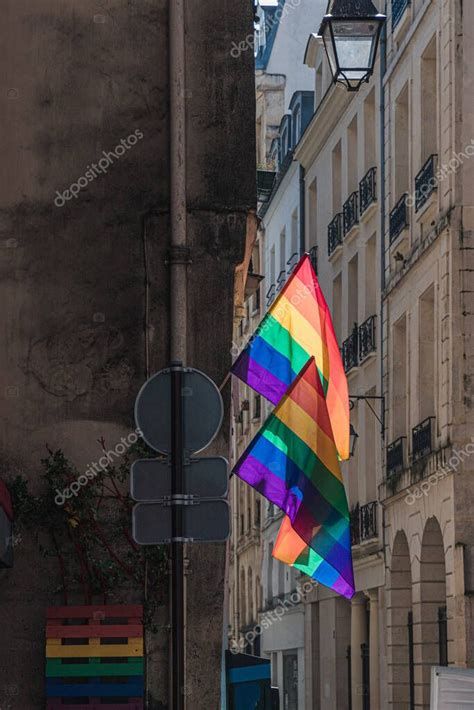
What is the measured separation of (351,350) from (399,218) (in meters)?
5.52

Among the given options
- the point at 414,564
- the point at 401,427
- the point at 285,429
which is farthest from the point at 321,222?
the point at 285,429

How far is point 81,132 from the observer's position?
11.2m

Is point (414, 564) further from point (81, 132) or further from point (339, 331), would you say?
point (81, 132)

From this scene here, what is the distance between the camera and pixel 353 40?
42.3ft

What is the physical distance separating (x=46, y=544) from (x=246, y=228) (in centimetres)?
246

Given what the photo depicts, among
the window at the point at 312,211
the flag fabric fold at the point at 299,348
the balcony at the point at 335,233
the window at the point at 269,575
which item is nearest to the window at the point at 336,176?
the balcony at the point at 335,233

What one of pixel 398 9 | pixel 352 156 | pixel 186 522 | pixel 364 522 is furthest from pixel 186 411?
pixel 352 156

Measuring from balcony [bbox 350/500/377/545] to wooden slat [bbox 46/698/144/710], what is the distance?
2104 centimetres

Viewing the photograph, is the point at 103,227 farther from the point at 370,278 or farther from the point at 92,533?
the point at 370,278

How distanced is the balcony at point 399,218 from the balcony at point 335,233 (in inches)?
241

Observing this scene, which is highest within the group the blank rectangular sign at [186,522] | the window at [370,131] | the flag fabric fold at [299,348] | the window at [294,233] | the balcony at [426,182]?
the window at [294,233]

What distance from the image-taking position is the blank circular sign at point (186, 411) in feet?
26.3

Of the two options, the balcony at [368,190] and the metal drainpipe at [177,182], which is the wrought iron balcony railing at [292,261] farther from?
the metal drainpipe at [177,182]

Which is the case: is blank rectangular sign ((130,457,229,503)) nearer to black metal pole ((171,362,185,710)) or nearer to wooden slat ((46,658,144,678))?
black metal pole ((171,362,185,710))
